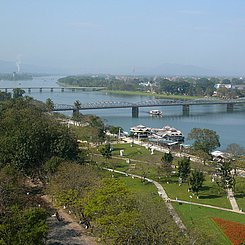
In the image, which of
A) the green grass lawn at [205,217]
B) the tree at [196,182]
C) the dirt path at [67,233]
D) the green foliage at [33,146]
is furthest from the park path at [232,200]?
the green foliage at [33,146]

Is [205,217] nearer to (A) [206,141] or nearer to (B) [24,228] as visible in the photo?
(B) [24,228]

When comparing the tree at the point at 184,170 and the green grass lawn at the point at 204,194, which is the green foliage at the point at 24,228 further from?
the tree at the point at 184,170

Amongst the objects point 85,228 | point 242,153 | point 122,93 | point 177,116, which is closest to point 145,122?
point 177,116

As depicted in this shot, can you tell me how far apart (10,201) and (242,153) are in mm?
14353

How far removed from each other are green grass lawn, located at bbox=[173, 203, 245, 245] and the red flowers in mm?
138

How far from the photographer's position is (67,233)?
1158cm

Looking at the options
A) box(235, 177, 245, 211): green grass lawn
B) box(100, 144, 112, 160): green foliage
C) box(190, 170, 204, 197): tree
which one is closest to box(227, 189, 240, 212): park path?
box(235, 177, 245, 211): green grass lawn

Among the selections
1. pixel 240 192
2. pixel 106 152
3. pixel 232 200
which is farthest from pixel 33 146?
pixel 240 192

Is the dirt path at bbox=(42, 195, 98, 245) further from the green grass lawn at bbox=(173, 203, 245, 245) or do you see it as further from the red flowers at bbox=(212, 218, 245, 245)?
the red flowers at bbox=(212, 218, 245, 245)

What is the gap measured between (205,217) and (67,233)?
4.32 meters

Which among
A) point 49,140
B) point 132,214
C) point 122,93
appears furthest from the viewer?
point 122,93

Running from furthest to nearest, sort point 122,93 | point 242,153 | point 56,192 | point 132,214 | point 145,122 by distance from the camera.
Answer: point 122,93 < point 145,122 < point 242,153 < point 56,192 < point 132,214

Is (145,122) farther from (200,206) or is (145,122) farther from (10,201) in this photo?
(10,201)

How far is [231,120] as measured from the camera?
44406mm
